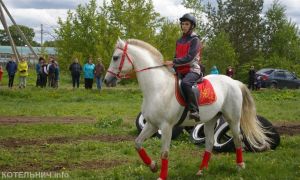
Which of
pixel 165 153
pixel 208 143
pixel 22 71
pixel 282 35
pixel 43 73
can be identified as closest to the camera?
pixel 165 153

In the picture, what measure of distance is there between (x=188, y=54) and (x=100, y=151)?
381 cm

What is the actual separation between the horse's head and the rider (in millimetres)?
852

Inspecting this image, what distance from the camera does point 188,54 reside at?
26.2 feet

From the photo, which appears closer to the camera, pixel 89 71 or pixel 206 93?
pixel 206 93

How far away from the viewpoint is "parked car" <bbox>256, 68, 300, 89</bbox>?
38.1 meters

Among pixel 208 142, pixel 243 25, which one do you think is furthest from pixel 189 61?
pixel 243 25

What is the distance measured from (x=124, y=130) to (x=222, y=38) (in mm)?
35420

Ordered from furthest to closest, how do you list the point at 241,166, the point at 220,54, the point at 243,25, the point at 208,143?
the point at 243,25 → the point at 220,54 → the point at 208,143 → the point at 241,166

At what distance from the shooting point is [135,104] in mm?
22266

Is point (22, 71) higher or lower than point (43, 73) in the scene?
higher

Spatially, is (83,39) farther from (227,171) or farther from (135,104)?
(227,171)

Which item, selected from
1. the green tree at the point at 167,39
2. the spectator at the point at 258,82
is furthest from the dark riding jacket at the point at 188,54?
the green tree at the point at 167,39

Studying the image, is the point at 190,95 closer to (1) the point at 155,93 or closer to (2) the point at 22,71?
(1) the point at 155,93

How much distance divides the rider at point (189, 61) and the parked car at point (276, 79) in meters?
30.4
